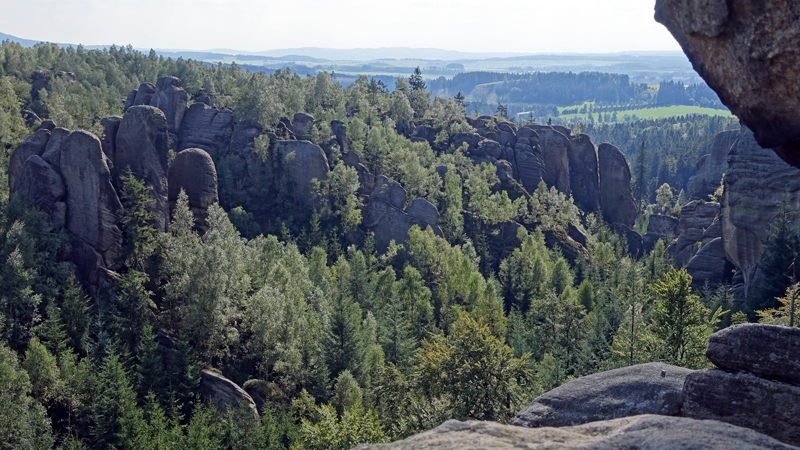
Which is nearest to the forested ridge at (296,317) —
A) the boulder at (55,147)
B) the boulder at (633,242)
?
the boulder at (55,147)

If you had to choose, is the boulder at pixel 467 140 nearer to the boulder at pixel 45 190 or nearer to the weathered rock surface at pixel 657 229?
the weathered rock surface at pixel 657 229

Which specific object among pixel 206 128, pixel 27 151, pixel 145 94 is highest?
pixel 145 94

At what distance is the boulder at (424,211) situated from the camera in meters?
95.9

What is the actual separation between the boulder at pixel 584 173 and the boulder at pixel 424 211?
51672mm

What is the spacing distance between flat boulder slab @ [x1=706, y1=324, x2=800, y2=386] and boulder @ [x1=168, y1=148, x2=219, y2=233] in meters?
59.9

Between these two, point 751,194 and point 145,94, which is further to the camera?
point 145,94

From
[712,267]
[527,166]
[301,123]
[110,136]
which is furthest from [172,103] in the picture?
[712,267]

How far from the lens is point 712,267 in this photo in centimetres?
7150

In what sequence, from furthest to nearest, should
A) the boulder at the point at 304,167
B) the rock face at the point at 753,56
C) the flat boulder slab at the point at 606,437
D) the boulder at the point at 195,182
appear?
the boulder at the point at 304,167 < the boulder at the point at 195,182 < the rock face at the point at 753,56 < the flat boulder slab at the point at 606,437

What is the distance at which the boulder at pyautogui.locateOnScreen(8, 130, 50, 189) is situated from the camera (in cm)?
5962

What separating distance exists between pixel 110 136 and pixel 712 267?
76.9 meters

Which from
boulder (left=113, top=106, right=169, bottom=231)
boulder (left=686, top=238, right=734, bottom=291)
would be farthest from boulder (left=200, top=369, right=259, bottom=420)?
boulder (left=686, top=238, right=734, bottom=291)

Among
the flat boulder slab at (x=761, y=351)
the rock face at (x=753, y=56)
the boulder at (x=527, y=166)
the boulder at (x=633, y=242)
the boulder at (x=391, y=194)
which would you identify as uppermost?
the rock face at (x=753, y=56)

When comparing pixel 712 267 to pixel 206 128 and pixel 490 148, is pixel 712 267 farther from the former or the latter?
pixel 206 128
